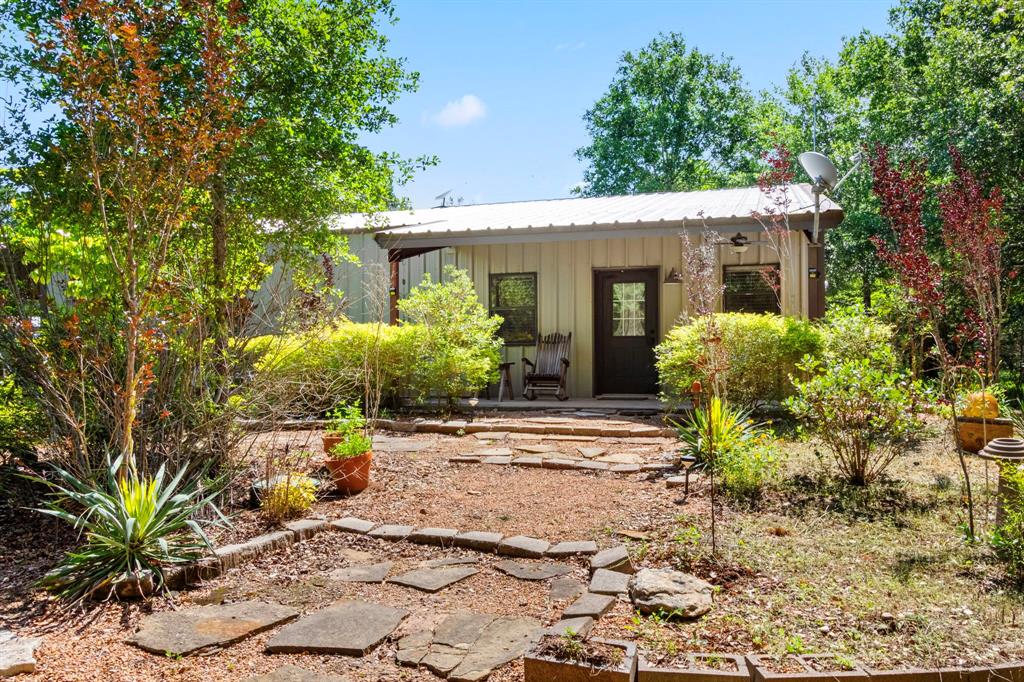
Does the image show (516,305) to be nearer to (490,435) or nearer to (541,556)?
(490,435)

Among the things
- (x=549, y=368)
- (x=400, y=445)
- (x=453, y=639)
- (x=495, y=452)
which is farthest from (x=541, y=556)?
(x=549, y=368)

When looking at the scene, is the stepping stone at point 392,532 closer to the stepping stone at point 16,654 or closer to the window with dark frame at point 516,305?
the stepping stone at point 16,654

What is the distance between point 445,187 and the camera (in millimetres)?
20750

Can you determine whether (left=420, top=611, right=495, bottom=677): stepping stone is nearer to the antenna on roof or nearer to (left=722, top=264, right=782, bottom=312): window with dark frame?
(left=722, top=264, right=782, bottom=312): window with dark frame

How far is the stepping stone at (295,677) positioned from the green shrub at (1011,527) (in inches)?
119

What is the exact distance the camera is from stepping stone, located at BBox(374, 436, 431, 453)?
6.95 metres

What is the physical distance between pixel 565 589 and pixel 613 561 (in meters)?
0.34

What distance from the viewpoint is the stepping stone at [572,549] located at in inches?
152

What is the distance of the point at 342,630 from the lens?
298 centimetres

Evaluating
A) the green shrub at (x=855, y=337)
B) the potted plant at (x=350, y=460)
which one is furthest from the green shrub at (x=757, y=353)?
the potted plant at (x=350, y=460)

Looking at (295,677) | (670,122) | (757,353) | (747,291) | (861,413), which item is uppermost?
(670,122)

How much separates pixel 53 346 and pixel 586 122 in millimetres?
25758

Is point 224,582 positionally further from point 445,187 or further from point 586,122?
point 586,122

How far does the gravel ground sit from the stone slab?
0.09m
